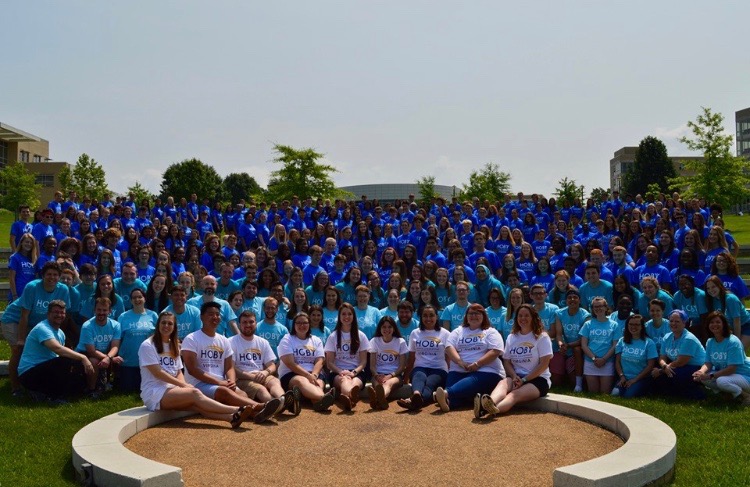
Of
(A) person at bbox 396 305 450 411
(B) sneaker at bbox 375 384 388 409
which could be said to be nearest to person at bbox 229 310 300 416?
(B) sneaker at bbox 375 384 388 409

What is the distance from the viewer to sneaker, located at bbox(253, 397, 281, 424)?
8750mm

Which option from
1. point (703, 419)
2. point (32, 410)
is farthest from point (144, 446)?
point (703, 419)

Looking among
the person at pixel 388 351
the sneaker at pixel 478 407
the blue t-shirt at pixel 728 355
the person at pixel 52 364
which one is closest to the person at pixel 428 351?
the person at pixel 388 351

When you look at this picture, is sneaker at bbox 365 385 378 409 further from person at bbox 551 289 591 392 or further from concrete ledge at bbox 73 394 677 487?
person at bbox 551 289 591 392

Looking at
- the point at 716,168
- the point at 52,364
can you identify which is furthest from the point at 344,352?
the point at 716,168

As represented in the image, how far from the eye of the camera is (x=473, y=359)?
10.2 metres

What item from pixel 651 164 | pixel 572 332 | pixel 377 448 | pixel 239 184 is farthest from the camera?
pixel 239 184

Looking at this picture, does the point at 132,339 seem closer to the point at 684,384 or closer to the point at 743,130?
the point at 684,384

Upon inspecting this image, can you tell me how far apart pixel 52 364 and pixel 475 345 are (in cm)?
587

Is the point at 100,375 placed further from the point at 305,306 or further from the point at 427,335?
the point at 427,335

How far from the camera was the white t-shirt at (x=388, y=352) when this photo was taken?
10.7 m

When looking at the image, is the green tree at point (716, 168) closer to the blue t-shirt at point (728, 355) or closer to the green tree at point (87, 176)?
the blue t-shirt at point (728, 355)

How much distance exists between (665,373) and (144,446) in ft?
22.8

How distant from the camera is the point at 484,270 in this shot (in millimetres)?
13367
